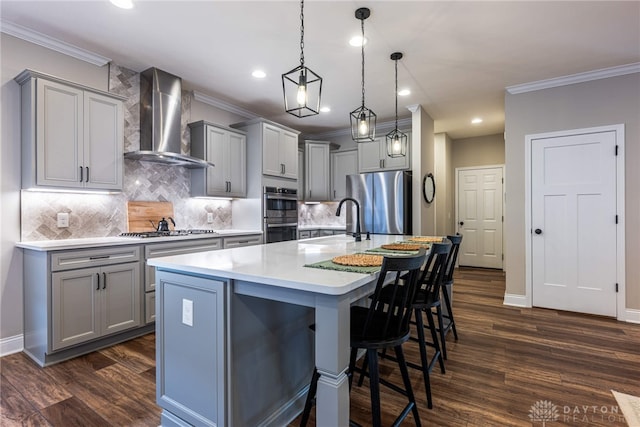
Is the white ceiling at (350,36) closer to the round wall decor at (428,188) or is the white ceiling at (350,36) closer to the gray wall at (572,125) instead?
the gray wall at (572,125)

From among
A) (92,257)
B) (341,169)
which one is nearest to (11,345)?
(92,257)

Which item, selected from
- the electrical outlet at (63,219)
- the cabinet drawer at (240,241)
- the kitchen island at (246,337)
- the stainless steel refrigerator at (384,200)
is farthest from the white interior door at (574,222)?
the electrical outlet at (63,219)

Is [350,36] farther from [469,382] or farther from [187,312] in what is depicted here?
[469,382]

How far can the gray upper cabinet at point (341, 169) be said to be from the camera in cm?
577

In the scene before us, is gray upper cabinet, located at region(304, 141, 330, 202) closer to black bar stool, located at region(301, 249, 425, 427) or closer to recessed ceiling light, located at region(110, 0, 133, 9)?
recessed ceiling light, located at region(110, 0, 133, 9)

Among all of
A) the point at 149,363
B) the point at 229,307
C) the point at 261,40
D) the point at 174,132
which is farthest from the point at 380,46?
the point at 149,363

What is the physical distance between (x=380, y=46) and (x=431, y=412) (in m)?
3.02

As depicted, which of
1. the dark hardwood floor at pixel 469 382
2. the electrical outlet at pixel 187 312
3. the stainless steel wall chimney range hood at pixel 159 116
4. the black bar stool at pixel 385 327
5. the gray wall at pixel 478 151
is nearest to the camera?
the black bar stool at pixel 385 327

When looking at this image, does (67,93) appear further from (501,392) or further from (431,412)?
(501,392)

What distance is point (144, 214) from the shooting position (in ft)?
11.6

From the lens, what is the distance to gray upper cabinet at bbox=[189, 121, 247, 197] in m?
3.96

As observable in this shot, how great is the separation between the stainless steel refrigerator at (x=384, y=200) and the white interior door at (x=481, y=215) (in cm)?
267

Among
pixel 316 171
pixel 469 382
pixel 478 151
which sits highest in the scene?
pixel 478 151

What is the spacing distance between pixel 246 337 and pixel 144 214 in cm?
261
